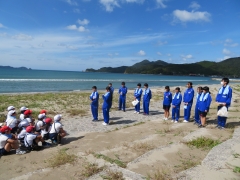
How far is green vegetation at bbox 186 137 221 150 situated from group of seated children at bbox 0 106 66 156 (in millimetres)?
4655

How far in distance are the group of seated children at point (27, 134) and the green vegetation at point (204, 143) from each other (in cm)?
465

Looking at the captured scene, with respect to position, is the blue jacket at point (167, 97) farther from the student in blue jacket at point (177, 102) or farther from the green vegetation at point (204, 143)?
the green vegetation at point (204, 143)

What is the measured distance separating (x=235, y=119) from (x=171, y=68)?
19504 centimetres

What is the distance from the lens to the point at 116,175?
4.62 m

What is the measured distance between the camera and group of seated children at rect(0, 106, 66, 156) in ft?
21.0

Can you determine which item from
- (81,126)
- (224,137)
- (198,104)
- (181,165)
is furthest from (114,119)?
(181,165)

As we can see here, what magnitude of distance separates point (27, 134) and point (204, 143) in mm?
5943

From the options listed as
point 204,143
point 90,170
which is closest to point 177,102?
point 204,143

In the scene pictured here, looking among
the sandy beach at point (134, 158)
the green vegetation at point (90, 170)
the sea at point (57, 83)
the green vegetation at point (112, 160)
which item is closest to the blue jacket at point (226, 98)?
the sandy beach at point (134, 158)

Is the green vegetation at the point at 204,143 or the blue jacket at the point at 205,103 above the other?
the blue jacket at the point at 205,103

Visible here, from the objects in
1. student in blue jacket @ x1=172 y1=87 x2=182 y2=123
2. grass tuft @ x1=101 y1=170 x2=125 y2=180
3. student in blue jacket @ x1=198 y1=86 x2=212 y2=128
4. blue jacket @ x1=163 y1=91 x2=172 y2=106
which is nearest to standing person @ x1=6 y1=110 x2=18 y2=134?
A: grass tuft @ x1=101 y1=170 x2=125 y2=180

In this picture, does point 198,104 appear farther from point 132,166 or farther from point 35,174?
point 35,174

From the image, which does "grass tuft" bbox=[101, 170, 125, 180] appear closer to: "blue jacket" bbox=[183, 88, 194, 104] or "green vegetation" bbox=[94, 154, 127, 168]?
"green vegetation" bbox=[94, 154, 127, 168]

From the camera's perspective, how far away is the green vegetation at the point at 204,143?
21.7 ft
